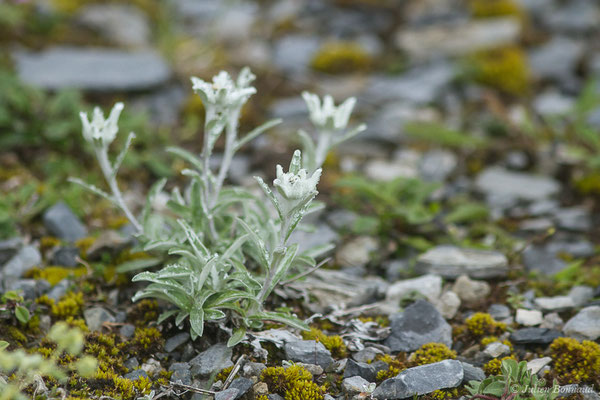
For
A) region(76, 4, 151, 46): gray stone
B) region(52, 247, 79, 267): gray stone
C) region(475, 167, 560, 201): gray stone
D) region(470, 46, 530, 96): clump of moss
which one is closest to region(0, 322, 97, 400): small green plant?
region(52, 247, 79, 267): gray stone

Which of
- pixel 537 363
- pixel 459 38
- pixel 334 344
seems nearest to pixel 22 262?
pixel 334 344

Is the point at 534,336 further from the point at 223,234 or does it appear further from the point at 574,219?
the point at 223,234

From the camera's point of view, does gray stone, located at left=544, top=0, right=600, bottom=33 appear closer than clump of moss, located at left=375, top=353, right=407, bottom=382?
No

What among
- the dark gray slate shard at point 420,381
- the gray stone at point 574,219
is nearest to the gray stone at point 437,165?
the gray stone at point 574,219

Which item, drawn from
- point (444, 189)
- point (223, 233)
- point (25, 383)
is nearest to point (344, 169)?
point (444, 189)

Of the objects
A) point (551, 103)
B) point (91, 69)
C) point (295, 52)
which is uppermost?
point (91, 69)

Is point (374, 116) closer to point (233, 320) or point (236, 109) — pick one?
point (236, 109)

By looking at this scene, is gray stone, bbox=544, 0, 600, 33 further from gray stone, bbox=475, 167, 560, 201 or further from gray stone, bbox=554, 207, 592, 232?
gray stone, bbox=554, 207, 592, 232
